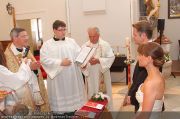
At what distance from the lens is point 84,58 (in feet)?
14.5

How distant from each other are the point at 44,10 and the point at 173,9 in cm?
457

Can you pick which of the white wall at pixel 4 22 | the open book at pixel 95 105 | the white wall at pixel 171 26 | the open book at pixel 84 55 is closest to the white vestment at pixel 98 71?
the open book at pixel 84 55

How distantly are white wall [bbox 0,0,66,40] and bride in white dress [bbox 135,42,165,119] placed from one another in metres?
6.48

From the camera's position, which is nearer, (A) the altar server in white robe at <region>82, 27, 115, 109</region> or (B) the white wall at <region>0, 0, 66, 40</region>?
(A) the altar server in white robe at <region>82, 27, 115, 109</region>

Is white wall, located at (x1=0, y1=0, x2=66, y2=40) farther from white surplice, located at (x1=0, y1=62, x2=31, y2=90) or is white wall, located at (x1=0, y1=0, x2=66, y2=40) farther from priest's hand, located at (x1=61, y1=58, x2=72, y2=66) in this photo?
white surplice, located at (x1=0, y1=62, x2=31, y2=90)

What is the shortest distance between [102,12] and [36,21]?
3.22 m

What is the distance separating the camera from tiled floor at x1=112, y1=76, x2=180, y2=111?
583 cm

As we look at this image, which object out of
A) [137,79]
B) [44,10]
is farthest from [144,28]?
[44,10]

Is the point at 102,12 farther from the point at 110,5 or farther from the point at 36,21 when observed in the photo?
the point at 36,21

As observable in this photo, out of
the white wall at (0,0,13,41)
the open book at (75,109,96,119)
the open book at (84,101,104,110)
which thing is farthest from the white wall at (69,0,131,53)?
the open book at (75,109,96,119)

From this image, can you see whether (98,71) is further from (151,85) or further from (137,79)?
(151,85)

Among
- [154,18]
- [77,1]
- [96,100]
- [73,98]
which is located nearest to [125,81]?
[154,18]

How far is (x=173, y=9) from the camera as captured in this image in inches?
390

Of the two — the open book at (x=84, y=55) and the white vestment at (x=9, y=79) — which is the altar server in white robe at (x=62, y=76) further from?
the white vestment at (x=9, y=79)
